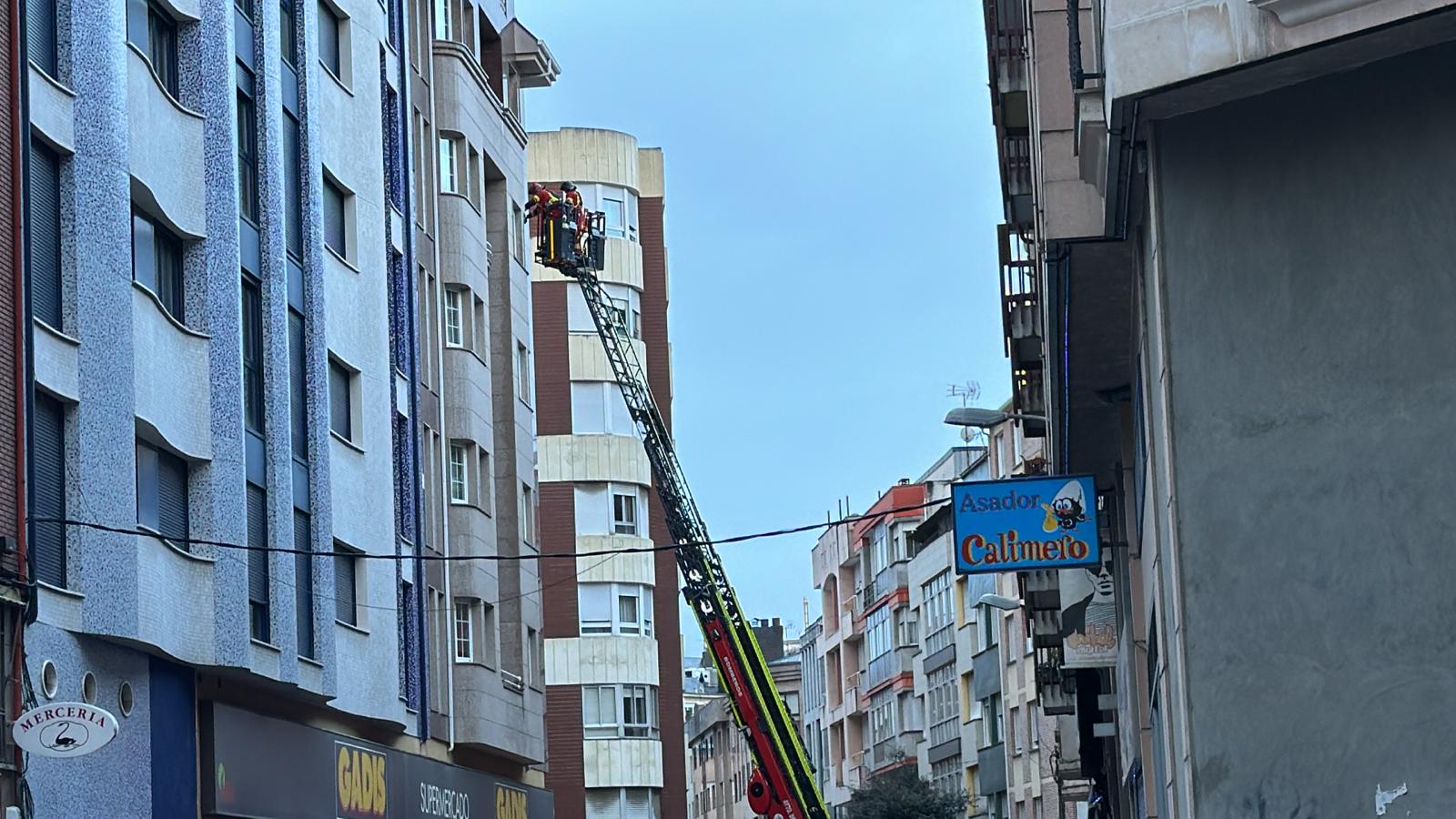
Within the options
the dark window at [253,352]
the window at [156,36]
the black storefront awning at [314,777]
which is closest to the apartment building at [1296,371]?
the window at [156,36]

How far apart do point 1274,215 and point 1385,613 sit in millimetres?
2102

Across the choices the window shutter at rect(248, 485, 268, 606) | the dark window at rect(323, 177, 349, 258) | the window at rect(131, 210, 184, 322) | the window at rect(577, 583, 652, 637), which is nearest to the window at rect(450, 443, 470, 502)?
the dark window at rect(323, 177, 349, 258)

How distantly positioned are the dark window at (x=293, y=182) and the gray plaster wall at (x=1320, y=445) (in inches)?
784

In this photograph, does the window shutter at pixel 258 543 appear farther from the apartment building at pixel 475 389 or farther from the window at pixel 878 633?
the window at pixel 878 633

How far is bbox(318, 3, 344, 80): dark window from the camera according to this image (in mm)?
33312

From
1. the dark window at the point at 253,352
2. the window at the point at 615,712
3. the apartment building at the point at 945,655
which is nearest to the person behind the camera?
the dark window at the point at 253,352

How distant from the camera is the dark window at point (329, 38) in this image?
33312mm

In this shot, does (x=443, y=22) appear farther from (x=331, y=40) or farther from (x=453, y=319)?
(x=331, y=40)

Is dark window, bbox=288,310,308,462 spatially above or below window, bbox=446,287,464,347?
below

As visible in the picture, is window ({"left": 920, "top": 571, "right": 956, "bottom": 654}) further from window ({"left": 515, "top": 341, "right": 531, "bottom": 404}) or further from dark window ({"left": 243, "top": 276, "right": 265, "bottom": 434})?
dark window ({"left": 243, "top": 276, "right": 265, "bottom": 434})

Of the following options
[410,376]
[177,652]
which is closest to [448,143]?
[410,376]

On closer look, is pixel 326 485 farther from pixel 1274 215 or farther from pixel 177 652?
pixel 1274 215

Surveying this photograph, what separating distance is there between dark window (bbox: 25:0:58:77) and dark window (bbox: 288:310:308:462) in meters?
7.75

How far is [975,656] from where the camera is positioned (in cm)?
7738
